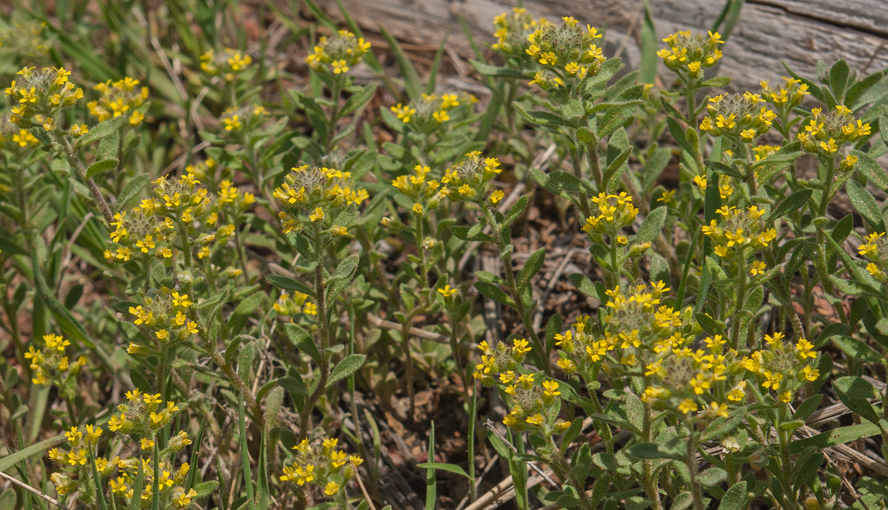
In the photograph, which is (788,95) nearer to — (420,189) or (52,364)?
(420,189)

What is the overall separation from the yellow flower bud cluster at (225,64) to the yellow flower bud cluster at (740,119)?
2.79 metres

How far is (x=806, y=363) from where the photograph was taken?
8.45ft

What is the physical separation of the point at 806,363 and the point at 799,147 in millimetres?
881

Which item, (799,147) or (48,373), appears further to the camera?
(48,373)

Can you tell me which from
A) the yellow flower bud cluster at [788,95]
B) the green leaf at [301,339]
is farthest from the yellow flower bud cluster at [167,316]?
the yellow flower bud cluster at [788,95]

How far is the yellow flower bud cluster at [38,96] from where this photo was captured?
120 inches

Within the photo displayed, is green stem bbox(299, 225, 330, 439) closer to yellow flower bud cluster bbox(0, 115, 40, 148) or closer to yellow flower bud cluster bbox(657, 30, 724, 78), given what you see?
yellow flower bud cluster bbox(657, 30, 724, 78)

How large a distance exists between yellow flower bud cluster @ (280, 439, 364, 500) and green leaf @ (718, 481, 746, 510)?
137 centimetres

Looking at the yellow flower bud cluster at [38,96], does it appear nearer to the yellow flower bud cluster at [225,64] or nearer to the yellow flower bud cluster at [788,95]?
the yellow flower bud cluster at [225,64]

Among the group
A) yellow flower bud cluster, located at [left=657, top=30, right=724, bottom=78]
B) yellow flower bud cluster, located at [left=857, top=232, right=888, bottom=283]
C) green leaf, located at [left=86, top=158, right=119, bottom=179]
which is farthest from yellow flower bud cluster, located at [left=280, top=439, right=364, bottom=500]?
yellow flower bud cluster, located at [left=657, top=30, right=724, bottom=78]

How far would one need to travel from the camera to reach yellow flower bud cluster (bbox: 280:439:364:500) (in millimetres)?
2850

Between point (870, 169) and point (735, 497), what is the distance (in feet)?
4.69

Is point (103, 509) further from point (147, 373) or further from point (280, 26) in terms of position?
point (280, 26)

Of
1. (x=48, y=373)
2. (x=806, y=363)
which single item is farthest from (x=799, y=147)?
(x=48, y=373)
